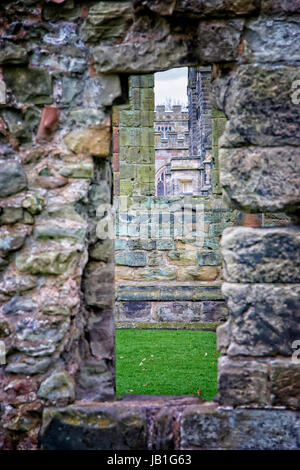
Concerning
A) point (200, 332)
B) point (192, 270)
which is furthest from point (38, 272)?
point (192, 270)

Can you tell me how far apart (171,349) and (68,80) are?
3.94m

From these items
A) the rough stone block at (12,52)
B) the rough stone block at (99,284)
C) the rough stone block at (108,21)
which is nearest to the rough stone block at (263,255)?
the rough stone block at (99,284)

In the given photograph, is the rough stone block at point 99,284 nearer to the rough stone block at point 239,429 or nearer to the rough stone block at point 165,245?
the rough stone block at point 239,429

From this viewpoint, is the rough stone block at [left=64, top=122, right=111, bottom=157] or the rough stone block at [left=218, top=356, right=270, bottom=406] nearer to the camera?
the rough stone block at [left=218, top=356, right=270, bottom=406]

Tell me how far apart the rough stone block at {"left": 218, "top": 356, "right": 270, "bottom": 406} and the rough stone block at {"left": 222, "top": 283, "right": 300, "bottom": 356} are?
7 cm

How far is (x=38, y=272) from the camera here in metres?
3.07

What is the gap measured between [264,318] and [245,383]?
0.37 meters

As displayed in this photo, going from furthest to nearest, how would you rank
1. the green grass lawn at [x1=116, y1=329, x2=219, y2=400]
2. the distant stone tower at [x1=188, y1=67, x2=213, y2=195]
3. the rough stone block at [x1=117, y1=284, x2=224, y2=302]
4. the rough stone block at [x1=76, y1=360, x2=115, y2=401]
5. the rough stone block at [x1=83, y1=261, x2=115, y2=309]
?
the distant stone tower at [x1=188, y1=67, x2=213, y2=195] < the rough stone block at [x1=117, y1=284, x2=224, y2=302] < the green grass lawn at [x1=116, y1=329, x2=219, y2=400] < the rough stone block at [x1=83, y1=261, x2=115, y2=309] < the rough stone block at [x1=76, y1=360, x2=115, y2=401]

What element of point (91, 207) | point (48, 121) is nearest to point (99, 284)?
point (91, 207)

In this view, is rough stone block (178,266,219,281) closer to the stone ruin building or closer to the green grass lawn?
the green grass lawn

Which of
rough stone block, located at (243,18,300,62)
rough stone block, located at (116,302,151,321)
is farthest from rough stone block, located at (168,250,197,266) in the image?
rough stone block, located at (243,18,300,62)

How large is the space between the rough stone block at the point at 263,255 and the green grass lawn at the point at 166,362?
1.84 meters

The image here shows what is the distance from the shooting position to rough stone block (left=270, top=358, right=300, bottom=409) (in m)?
2.91

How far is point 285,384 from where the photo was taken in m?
2.92
